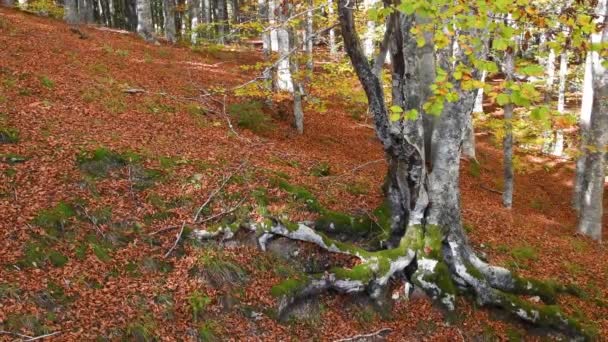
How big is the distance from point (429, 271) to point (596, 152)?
23.4 ft

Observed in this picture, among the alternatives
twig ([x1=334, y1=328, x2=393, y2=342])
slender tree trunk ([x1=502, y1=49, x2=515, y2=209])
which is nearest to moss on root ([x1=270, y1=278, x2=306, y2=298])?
twig ([x1=334, y1=328, x2=393, y2=342])

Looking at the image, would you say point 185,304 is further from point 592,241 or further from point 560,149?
point 560,149

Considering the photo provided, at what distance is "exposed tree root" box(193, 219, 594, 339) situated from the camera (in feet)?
23.9

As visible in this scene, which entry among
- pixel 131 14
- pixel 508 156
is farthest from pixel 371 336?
pixel 131 14

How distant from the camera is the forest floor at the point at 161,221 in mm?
5902

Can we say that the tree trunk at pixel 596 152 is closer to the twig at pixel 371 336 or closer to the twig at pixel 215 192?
the twig at pixel 371 336

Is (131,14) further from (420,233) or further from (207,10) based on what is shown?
(420,233)

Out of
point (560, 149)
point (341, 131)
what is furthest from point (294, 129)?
point (560, 149)

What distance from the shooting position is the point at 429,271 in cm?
751

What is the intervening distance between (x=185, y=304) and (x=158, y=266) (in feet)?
2.73

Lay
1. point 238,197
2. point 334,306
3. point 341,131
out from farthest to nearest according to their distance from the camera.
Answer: point 341,131 < point 238,197 < point 334,306

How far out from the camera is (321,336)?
6676 millimetres

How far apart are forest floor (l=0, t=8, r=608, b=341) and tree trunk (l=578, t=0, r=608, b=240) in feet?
2.76

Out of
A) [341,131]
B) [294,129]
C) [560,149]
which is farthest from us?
[560,149]
